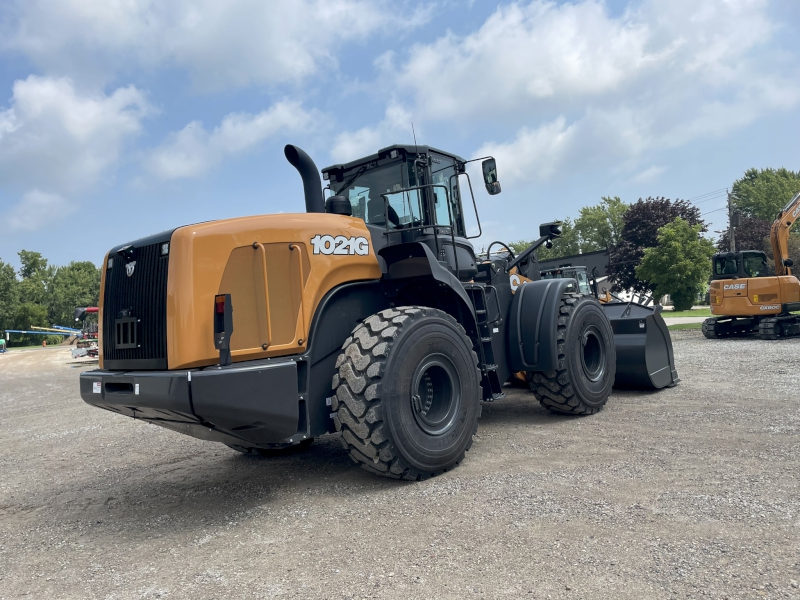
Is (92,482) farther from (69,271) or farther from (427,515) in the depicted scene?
(69,271)

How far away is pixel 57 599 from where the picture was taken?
3.10m

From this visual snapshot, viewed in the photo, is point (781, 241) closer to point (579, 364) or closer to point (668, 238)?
point (579, 364)

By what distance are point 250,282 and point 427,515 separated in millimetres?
1919

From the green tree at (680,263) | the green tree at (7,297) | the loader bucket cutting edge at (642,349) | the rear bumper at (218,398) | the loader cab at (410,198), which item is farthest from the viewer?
the green tree at (7,297)

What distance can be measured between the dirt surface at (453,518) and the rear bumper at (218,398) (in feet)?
2.07

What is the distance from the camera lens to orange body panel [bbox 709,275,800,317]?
16.8m

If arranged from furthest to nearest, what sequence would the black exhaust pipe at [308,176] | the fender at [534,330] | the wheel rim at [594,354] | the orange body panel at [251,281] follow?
the wheel rim at [594,354]
the fender at [534,330]
the black exhaust pipe at [308,176]
the orange body panel at [251,281]

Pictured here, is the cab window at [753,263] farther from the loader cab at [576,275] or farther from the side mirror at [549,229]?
the side mirror at [549,229]

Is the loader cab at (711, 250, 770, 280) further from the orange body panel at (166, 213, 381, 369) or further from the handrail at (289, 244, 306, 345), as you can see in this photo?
the handrail at (289, 244, 306, 345)

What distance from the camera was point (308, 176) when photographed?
5484mm

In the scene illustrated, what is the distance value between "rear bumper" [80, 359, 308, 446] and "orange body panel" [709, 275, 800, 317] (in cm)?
1638

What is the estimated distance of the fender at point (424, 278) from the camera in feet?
16.5

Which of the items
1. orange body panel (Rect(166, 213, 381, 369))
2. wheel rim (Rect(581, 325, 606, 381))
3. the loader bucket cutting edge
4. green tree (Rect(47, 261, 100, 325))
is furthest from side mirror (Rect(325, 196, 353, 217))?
green tree (Rect(47, 261, 100, 325))

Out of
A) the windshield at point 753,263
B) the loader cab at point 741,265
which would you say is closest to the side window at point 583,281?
the loader cab at point 741,265
